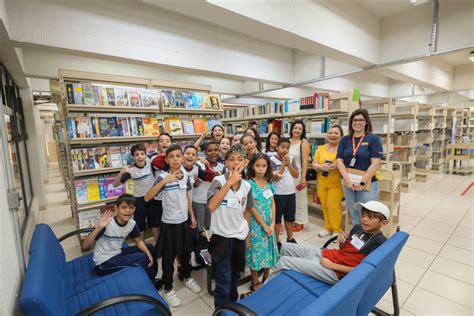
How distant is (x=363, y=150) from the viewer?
2668 millimetres

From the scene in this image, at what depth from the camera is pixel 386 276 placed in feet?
4.57

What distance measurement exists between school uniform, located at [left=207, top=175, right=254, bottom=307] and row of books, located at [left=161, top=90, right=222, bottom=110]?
7.09 feet

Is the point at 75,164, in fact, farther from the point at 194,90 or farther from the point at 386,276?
the point at 386,276

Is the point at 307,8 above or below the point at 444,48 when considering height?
above

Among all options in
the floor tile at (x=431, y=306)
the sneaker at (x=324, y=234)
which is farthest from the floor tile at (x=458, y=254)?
the sneaker at (x=324, y=234)

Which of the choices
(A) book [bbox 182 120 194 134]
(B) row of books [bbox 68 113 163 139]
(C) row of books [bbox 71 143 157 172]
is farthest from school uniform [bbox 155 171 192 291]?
(A) book [bbox 182 120 194 134]

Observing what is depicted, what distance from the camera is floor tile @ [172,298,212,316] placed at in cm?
202

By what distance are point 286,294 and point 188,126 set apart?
2857 millimetres

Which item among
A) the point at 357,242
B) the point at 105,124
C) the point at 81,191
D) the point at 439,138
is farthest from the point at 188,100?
the point at 439,138

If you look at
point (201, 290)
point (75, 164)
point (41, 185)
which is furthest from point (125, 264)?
point (41, 185)

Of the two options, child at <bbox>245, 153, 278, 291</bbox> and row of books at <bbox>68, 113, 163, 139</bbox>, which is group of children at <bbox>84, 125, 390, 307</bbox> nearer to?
child at <bbox>245, 153, 278, 291</bbox>

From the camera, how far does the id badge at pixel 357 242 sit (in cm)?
165

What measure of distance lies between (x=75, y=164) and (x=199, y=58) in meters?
2.59

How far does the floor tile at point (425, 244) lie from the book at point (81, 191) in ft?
13.9
